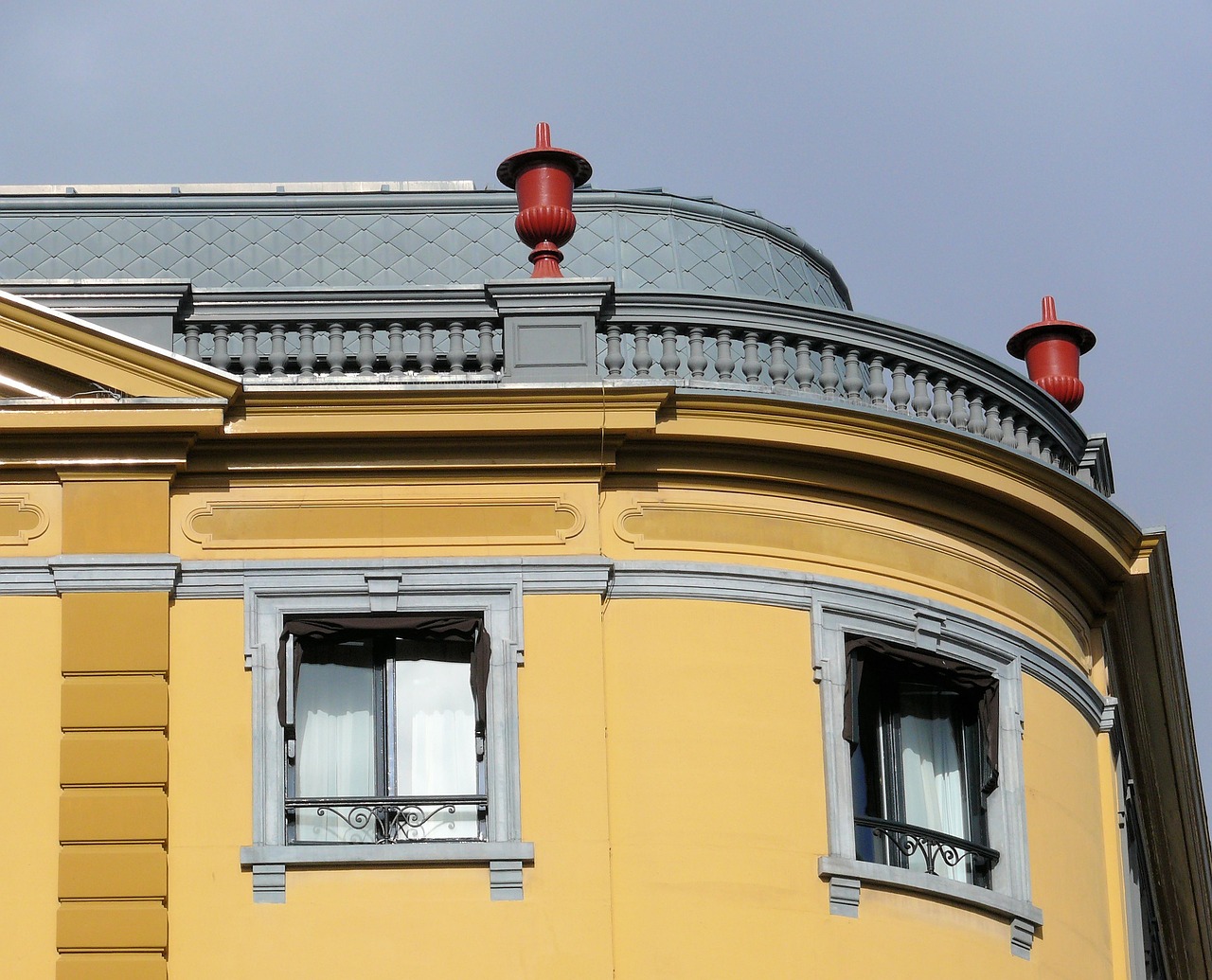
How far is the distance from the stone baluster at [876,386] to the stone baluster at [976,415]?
922 mm

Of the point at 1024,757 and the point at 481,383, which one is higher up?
the point at 481,383

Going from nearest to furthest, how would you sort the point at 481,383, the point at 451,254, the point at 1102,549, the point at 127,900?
the point at 127,900, the point at 481,383, the point at 1102,549, the point at 451,254

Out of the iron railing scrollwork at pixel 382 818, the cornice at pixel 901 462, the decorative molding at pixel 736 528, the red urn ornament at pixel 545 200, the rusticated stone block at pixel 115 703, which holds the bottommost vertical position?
the iron railing scrollwork at pixel 382 818

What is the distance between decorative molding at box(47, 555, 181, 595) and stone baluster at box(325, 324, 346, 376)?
219 centimetres

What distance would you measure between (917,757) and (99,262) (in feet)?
33.6

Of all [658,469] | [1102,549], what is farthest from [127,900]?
[1102,549]

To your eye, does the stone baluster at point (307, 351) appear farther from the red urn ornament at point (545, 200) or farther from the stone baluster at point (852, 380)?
the stone baluster at point (852, 380)

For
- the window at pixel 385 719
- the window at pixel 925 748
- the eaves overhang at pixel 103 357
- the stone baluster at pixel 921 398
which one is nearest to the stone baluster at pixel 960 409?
the stone baluster at pixel 921 398

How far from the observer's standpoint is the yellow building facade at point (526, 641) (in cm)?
2009

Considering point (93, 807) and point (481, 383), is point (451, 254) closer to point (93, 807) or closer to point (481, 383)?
point (481, 383)

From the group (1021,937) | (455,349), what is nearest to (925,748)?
(1021,937)

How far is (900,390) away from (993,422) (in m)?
1.16

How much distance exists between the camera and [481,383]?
21.5m

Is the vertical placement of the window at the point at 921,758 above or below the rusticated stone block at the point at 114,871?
above
